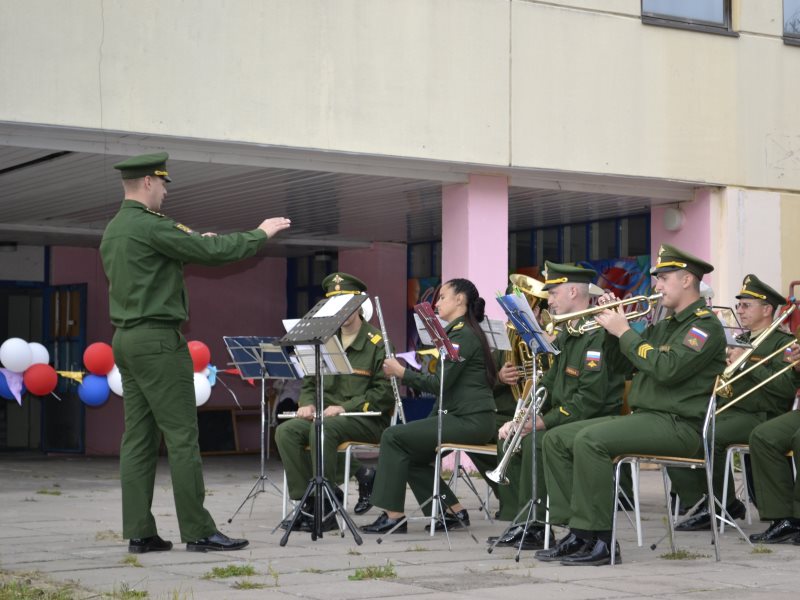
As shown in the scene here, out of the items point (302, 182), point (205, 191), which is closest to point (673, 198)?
point (302, 182)

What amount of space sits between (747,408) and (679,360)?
2.22 metres

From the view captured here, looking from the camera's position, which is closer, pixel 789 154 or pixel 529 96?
pixel 529 96

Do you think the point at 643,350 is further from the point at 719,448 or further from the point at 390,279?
the point at 390,279

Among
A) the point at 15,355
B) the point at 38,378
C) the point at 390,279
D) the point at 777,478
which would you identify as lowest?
the point at 777,478

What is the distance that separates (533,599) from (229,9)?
7.18 metres

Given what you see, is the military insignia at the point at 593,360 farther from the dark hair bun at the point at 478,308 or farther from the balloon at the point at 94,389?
the balloon at the point at 94,389

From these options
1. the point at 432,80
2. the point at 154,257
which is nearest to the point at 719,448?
the point at 154,257

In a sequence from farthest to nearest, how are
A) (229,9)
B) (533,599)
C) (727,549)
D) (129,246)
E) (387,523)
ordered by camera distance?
(229,9) → (387,523) → (727,549) → (129,246) → (533,599)

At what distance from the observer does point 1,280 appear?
18156 mm

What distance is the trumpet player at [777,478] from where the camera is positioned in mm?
8109

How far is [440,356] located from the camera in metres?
8.22

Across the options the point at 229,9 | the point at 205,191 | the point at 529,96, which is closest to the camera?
the point at 229,9

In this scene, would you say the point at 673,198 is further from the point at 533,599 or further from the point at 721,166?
the point at 533,599

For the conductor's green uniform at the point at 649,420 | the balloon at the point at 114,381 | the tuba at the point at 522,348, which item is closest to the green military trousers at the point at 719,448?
the tuba at the point at 522,348
